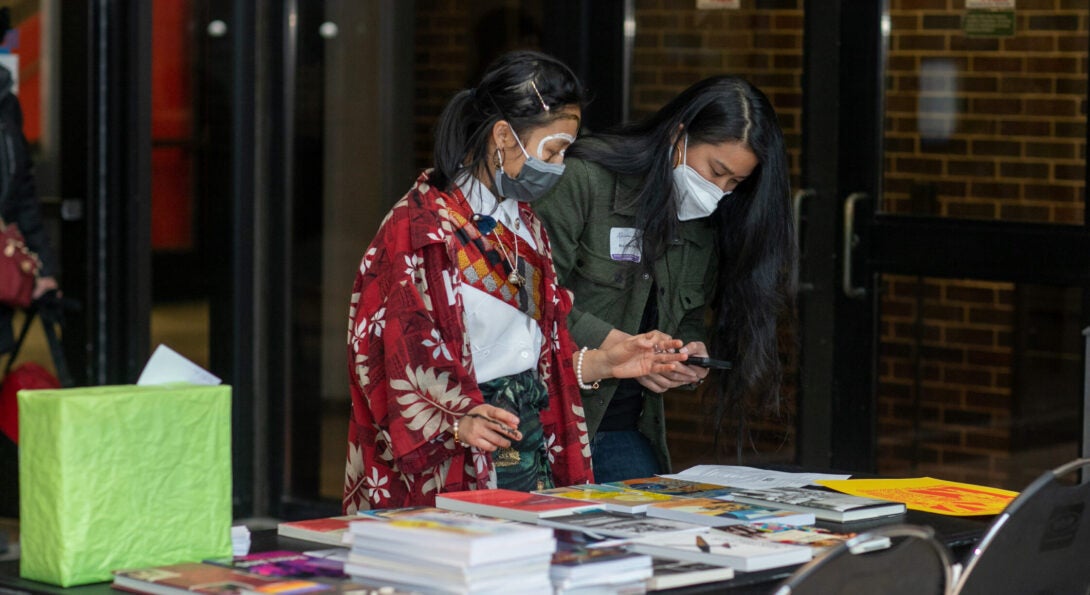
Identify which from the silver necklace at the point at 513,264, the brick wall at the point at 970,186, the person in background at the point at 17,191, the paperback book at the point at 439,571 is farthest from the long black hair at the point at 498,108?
the person in background at the point at 17,191

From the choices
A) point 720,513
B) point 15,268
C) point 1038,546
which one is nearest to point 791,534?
point 720,513

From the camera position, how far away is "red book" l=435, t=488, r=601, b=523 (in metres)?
2.50

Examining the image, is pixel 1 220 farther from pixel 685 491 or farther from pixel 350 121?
pixel 685 491

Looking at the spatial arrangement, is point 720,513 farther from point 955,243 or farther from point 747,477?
point 955,243

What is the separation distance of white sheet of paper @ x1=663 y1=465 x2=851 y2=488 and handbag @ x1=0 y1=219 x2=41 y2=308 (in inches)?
95.7

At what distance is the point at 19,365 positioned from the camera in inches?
194

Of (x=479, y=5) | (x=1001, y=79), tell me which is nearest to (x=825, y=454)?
(x=1001, y=79)

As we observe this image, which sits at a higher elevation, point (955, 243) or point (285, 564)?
point (955, 243)

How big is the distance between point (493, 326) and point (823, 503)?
2.25 ft

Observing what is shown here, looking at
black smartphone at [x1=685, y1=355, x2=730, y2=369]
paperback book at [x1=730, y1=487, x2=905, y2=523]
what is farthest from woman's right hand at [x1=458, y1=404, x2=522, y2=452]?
black smartphone at [x1=685, y1=355, x2=730, y2=369]

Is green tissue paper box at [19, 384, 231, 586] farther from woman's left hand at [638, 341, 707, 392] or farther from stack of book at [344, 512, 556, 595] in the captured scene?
woman's left hand at [638, 341, 707, 392]

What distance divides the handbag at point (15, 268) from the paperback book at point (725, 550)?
9.56ft

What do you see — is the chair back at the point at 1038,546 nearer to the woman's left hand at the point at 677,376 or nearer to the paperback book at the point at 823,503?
the paperback book at the point at 823,503

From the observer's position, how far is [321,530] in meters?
2.45
